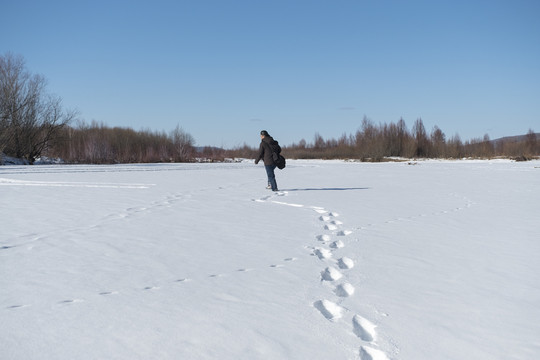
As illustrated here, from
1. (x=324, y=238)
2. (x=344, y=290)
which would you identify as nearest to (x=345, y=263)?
(x=344, y=290)

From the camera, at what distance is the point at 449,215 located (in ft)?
21.4

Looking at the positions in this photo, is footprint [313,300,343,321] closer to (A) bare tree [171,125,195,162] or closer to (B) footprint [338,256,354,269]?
(B) footprint [338,256,354,269]

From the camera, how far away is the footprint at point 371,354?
77.9 inches

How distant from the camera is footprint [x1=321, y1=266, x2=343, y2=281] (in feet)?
10.5

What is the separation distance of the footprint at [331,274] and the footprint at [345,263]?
0.13 metres

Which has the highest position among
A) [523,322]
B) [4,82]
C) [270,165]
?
A: [4,82]

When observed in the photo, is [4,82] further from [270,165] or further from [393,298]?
[393,298]

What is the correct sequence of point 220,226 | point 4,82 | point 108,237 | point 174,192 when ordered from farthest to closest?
point 4,82, point 174,192, point 220,226, point 108,237

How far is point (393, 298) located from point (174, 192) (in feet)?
24.9

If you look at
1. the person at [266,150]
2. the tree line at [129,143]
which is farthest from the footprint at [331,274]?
the tree line at [129,143]

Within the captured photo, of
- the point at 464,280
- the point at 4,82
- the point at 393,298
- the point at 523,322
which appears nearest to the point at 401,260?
the point at 464,280

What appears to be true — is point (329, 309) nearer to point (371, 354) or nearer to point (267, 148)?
point (371, 354)

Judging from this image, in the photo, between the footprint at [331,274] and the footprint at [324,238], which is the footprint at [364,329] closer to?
the footprint at [331,274]

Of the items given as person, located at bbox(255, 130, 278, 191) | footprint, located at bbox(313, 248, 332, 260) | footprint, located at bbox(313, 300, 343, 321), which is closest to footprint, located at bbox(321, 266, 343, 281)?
footprint, located at bbox(313, 248, 332, 260)
